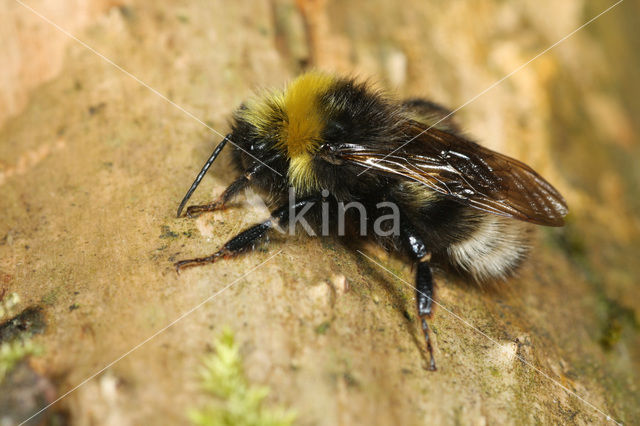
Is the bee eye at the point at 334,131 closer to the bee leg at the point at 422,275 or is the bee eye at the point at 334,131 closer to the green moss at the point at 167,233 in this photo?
the bee leg at the point at 422,275

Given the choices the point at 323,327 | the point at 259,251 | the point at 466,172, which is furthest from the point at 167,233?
the point at 466,172

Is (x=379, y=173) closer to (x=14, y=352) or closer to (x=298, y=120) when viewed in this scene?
(x=298, y=120)

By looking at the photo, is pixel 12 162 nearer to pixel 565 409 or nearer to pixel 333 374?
pixel 333 374

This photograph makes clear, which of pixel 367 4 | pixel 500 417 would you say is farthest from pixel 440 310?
pixel 367 4

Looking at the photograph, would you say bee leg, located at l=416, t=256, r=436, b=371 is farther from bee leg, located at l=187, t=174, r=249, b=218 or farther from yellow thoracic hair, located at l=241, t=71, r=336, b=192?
bee leg, located at l=187, t=174, r=249, b=218

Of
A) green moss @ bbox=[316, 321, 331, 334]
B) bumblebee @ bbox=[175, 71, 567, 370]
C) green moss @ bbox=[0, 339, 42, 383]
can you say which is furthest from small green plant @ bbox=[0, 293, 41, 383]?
green moss @ bbox=[316, 321, 331, 334]

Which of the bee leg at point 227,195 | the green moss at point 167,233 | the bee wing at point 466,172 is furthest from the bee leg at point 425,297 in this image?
the green moss at point 167,233
